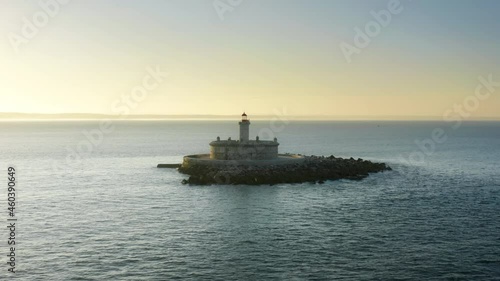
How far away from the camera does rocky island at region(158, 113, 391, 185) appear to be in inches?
2349

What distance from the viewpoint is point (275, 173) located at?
60.9 meters

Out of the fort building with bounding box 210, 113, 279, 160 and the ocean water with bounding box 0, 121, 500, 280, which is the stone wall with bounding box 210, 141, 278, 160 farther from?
the ocean water with bounding box 0, 121, 500, 280

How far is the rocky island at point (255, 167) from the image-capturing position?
59.7 m

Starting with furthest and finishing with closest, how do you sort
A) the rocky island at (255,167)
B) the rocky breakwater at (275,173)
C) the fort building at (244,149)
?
the fort building at (244,149) → the rocky island at (255,167) → the rocky breakwater at (275,173)

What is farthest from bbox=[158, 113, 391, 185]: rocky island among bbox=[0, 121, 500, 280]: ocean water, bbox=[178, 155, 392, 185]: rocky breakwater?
bbox=[0, 121, 500, 280]: ocean water

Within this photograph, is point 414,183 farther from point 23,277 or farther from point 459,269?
point 23,277

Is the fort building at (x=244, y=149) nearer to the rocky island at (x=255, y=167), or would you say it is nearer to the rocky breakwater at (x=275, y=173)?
the rocky island at (x=255, y=167)

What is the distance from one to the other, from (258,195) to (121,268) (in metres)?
24.3

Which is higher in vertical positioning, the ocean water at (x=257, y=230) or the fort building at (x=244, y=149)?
the fort building at (x=244, y=149)

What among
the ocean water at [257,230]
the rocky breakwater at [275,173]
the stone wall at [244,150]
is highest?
the stone wall at [244,150]

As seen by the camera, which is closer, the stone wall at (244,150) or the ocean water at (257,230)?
the ocean water at (257,230)

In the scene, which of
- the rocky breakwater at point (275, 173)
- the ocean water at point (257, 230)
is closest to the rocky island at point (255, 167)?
the rocky breakwater at point (275, 173)

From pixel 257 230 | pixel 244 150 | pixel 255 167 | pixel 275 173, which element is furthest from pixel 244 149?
pixel 257 230

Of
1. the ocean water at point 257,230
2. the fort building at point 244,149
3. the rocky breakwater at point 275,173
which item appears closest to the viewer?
the ocean water at point 257,230
